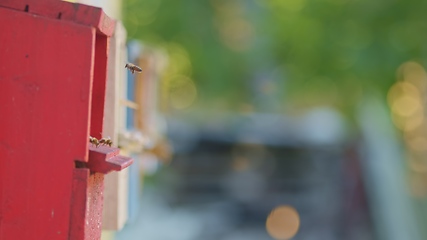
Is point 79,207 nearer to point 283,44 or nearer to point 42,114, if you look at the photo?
point 42,114

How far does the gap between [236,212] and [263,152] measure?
1644 mm

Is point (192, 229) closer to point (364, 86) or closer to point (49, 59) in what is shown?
point (364, 86)

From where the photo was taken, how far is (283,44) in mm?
15273

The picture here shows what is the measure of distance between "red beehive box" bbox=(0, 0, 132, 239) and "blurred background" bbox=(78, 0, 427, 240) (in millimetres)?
6205

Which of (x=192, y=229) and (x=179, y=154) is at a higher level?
(x=179, y=154)

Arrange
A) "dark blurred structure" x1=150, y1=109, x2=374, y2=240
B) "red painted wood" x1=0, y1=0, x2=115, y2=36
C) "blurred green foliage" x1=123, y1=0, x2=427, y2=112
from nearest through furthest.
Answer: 1. "red painted wood" x1=0, y1=0, x2=115, y2=36
2. "dark blurred structure" x1=150, y1=109, x2=374, y2=240
3. "blurred green foliage" x1=123, y1=0, x2=427, y2=112

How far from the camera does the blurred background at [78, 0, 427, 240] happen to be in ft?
34.2

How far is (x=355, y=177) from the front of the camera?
36.3 feet

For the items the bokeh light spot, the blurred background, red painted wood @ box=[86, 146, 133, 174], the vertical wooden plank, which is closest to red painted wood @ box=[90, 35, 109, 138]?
red painted wood @ box=[86, 146, 133, 174]

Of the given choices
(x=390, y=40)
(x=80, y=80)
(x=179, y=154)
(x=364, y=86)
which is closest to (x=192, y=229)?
(x=179, y=154)

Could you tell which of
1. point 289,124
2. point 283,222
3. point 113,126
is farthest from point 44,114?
point 289,124

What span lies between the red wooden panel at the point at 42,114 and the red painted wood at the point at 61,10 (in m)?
0.02

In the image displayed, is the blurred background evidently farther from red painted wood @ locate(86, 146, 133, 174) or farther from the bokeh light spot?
red painted wood @ locate(86, 146, 133, 174)

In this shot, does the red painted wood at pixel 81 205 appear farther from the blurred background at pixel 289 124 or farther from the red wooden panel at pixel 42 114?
the blurred background at pixel 289 124
